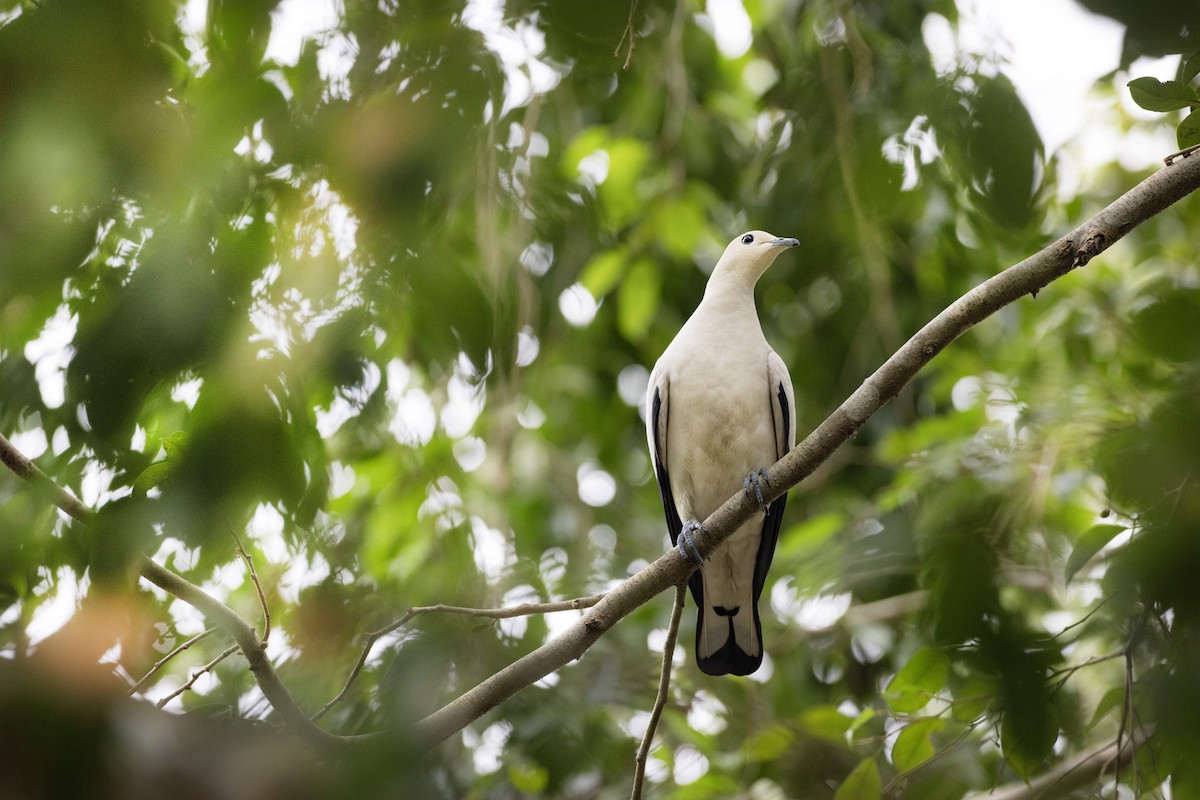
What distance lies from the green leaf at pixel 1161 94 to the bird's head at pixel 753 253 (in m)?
2.21

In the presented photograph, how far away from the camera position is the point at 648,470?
258 inches

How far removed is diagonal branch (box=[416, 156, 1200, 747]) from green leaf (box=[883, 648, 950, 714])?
0.62 metres

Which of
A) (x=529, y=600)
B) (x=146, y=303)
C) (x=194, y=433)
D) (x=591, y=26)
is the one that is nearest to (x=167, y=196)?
(x=146, y=303)

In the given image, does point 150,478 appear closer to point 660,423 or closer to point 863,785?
point 863,785

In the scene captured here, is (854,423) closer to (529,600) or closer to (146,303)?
(529,600)

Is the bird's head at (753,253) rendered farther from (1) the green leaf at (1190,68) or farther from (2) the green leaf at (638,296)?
(1) the green leaf at (1190,68)

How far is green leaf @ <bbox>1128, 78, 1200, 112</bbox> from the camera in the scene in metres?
1.78

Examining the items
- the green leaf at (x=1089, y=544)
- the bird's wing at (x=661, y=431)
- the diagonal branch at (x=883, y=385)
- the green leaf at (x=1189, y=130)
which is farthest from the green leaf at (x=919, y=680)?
the green leaf at (x=1189, y=130)

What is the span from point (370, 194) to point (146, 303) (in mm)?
262

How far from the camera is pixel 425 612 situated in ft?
6.65

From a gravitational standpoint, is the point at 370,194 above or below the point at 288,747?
above

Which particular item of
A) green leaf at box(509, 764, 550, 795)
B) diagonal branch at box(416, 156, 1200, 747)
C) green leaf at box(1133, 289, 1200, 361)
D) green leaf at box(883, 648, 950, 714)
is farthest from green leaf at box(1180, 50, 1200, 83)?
green leaf at box(509, 764, 550, 795)

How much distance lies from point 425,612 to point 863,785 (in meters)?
1.51

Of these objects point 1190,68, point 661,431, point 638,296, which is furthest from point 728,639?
point 1190,68
